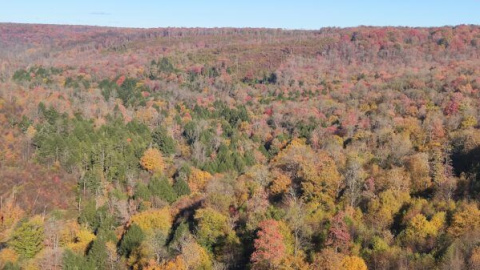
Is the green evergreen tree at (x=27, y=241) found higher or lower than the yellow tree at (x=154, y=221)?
lower

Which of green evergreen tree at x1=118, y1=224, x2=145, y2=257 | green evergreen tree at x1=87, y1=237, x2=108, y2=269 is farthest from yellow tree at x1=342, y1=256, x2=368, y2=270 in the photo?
green evergreen tree at x1=87, y1=237, x2=108, y2=269

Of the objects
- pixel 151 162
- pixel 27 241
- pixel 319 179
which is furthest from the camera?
pixel 151 162

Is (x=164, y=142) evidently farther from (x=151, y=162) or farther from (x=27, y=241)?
(x=27, y=241)

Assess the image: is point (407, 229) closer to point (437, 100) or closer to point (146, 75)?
point (437, 100)

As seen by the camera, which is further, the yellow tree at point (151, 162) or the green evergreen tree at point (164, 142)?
the green evergreen tree at point (164, 142)

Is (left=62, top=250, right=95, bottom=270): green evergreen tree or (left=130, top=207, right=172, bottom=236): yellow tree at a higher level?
(left=130, top=207, right=172, bottom=236): yellow tree

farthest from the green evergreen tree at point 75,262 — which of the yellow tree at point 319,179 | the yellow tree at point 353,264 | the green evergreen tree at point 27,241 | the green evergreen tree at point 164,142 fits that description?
the green evergreen tree at point 164,142

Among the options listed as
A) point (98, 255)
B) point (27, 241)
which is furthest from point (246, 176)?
point (27, 241)

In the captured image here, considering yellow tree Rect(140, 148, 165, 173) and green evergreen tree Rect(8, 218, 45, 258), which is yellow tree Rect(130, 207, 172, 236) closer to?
green evergreen tree Rect(8, 218, 45, 258)

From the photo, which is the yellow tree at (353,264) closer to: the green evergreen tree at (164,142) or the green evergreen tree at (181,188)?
the green evergreen tree at (181,188)
